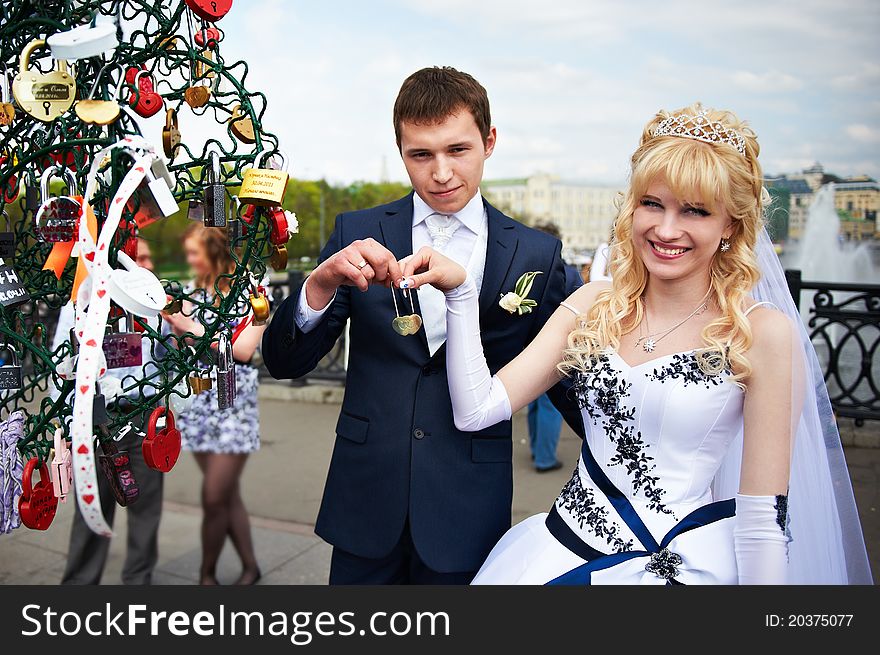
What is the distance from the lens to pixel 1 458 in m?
1.61

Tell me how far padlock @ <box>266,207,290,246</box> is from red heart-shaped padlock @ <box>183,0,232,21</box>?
1.37 feet

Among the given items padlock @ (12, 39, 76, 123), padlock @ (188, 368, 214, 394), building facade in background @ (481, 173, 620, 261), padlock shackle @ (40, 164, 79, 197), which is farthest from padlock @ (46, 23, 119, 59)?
building facade in background @ (481, 173, 620, 261)

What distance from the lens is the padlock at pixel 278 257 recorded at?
1694 mm

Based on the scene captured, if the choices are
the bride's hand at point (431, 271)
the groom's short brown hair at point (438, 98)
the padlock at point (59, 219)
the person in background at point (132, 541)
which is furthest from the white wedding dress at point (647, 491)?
the person in background at point (132, 541)

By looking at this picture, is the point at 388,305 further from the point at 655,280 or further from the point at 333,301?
the point at 655,280

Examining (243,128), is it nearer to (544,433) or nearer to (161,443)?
(161,443)

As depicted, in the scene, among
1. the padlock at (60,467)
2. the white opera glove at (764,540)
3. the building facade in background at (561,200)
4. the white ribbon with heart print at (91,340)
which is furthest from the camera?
the building facade in background at (561,200)

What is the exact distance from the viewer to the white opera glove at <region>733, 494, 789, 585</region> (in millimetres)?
1765

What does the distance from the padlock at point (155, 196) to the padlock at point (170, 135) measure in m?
0.10

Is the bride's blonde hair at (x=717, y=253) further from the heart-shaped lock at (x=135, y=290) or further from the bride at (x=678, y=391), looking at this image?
the heart-shaped lock at (x=135, y=290)

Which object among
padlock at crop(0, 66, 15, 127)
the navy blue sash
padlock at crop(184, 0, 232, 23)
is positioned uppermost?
padlock at crop(184, 0, 232, 23)

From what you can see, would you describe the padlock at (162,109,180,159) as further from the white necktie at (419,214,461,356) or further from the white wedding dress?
the white wedding dress

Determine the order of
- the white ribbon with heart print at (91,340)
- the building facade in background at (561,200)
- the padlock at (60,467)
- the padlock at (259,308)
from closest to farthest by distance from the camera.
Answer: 1. the white ribbon with heart print at (91,340)
2. the padlock at (60,467)
3. the padlock at (259,308)
4. the building facade in background at (561,200)

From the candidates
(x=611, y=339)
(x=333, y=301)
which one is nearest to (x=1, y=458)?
(x=333, y=301)
